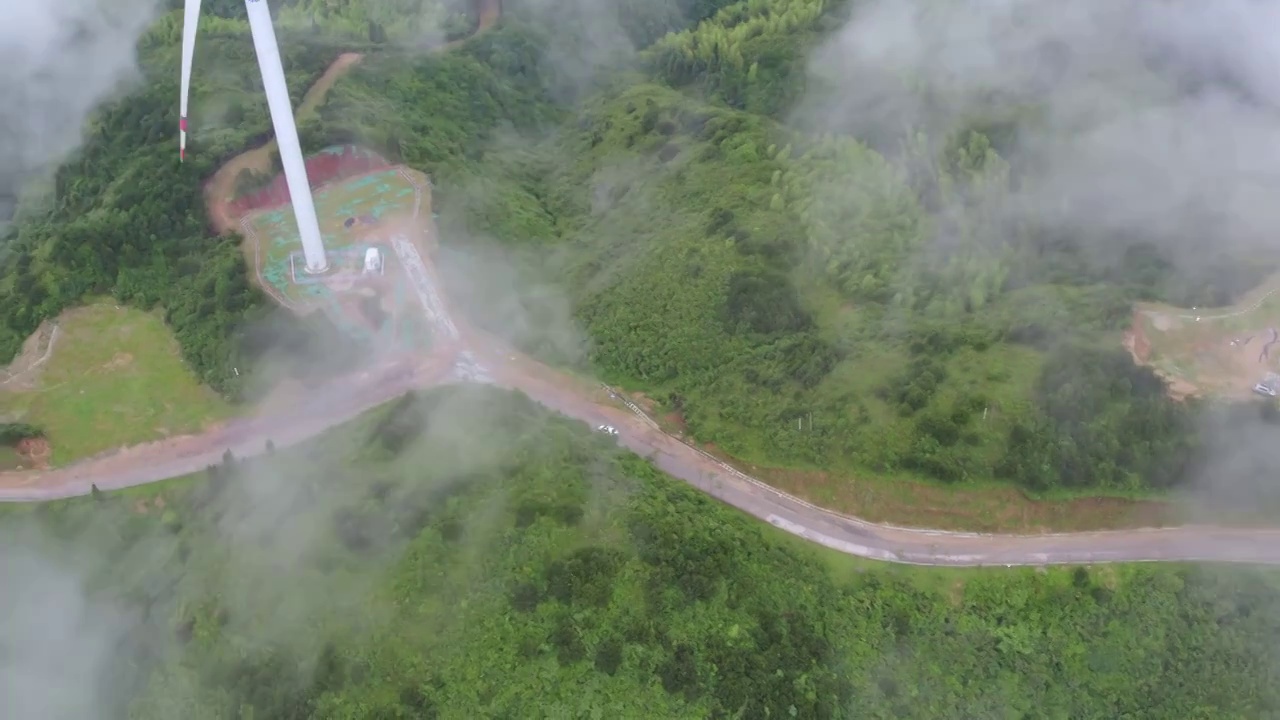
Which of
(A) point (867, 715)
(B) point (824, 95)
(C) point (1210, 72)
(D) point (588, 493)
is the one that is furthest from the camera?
(B) point (824, 95)

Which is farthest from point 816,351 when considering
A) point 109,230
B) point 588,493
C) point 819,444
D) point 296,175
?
point 109,230

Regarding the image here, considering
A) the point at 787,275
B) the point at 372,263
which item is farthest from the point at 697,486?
the point at 372,263

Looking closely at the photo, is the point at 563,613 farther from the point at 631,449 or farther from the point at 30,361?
the point at 30,361

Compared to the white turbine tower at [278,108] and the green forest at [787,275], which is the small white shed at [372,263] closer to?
the white turbine tower at [278,108]

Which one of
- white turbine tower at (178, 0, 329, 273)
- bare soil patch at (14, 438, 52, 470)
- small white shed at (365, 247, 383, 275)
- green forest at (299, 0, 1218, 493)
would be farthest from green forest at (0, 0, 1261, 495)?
bare soil patch at (14, 438, 52, 470)

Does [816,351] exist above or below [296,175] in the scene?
below

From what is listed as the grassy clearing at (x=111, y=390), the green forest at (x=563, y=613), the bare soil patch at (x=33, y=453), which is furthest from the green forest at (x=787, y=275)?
the bare soil patch at (x=33, y=453)

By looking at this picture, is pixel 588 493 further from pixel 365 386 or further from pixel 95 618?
pixel 95 618

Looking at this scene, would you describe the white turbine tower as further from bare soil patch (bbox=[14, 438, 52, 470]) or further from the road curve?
bare soil patch (bbox=[14, 438, 52, 470])
